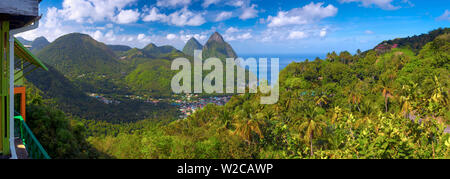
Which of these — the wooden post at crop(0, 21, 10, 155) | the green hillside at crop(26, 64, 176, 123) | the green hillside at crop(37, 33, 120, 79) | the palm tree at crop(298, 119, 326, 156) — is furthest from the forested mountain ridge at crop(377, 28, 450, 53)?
the green hillside at crop(37, 33, 120, 79)

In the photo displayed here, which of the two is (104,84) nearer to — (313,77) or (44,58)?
(44,58)

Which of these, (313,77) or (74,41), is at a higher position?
(74,41)

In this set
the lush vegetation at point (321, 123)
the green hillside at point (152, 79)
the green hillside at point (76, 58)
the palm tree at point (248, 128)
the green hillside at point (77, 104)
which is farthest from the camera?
the green hillside at point (76, 58)

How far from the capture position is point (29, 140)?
594 centimetres

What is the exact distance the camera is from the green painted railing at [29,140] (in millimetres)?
5367

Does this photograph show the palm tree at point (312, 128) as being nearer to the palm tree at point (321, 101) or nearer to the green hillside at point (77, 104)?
the palm tree at point (321, 101)

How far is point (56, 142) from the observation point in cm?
1141

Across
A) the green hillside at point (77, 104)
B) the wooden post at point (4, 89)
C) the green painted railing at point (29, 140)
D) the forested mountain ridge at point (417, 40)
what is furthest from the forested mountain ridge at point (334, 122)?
the green hillside at point (77, 104)

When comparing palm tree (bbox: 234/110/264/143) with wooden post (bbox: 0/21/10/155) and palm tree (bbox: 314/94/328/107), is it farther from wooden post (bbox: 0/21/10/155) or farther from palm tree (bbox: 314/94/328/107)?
palm tree (bbox: 314/94/328/107)

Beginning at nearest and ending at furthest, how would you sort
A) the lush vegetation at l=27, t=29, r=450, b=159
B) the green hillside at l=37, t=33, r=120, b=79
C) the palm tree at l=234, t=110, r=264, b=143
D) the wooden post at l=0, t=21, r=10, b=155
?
the wooden post at l=0, t=21, r=10, b=155 → the lush vegetation at l=27, t=29, r=450, b=159 → the palm tree at l=234, t=110, r=264, b=143 → the green hillside at l=37, t=33, r=120, b=79

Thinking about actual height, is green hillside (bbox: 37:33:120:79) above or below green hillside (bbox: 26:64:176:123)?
above

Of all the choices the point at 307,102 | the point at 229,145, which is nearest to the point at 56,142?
the point at 229,145

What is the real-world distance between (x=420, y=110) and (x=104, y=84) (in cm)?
15690

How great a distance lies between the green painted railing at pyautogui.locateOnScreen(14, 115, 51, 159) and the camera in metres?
5.37
